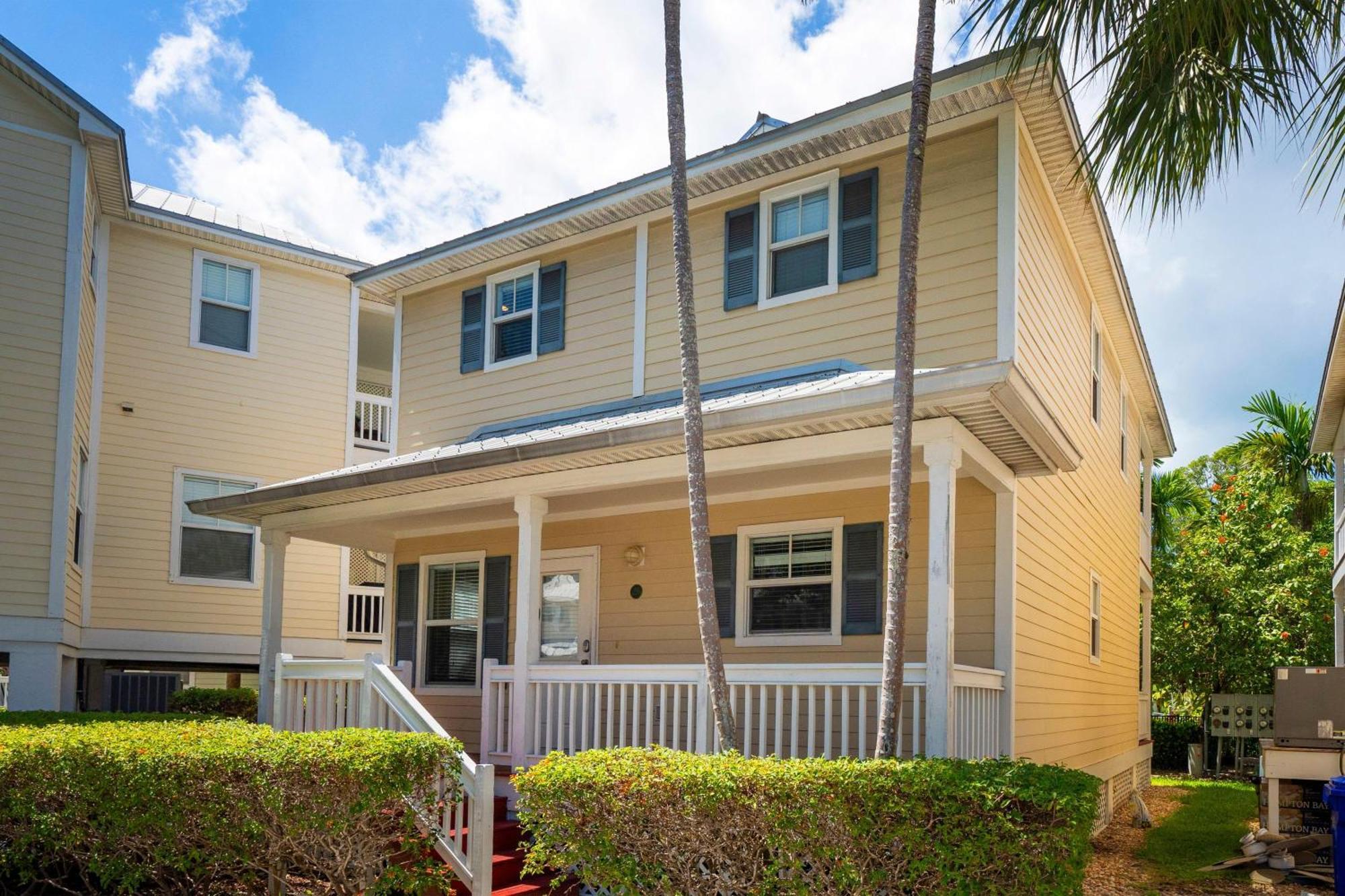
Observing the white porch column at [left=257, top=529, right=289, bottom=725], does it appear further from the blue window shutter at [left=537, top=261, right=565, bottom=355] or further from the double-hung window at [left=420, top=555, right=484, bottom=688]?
the blue window shutter at [left=537, top=261, right=565, bottom=355]

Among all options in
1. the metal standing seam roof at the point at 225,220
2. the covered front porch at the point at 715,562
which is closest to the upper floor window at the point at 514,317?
the covered front porch at the point at 715,562

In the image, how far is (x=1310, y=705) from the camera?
37.2 ft

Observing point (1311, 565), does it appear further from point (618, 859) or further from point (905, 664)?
point (618, 859)

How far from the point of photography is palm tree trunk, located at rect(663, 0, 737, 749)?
7.25 metres

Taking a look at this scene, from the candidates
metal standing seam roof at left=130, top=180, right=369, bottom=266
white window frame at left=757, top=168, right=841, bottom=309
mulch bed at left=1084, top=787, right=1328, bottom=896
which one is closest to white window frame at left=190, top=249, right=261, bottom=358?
metal standing seam roof at left=130, top=180, right=369, bottom=266

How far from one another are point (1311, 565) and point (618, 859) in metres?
21.1

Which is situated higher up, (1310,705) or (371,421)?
(371,421)

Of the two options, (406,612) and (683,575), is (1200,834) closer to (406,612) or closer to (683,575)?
(683,575)

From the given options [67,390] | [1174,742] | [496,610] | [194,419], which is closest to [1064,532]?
[496,610]

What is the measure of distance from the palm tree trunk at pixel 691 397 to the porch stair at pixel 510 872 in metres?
1.58

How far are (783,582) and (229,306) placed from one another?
10336 mm

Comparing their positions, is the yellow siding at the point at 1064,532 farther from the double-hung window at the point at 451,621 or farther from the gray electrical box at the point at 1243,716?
the double-hung window at the point at 451,621

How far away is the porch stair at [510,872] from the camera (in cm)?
767

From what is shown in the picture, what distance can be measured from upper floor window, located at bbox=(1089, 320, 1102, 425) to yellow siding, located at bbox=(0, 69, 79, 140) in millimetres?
12123
